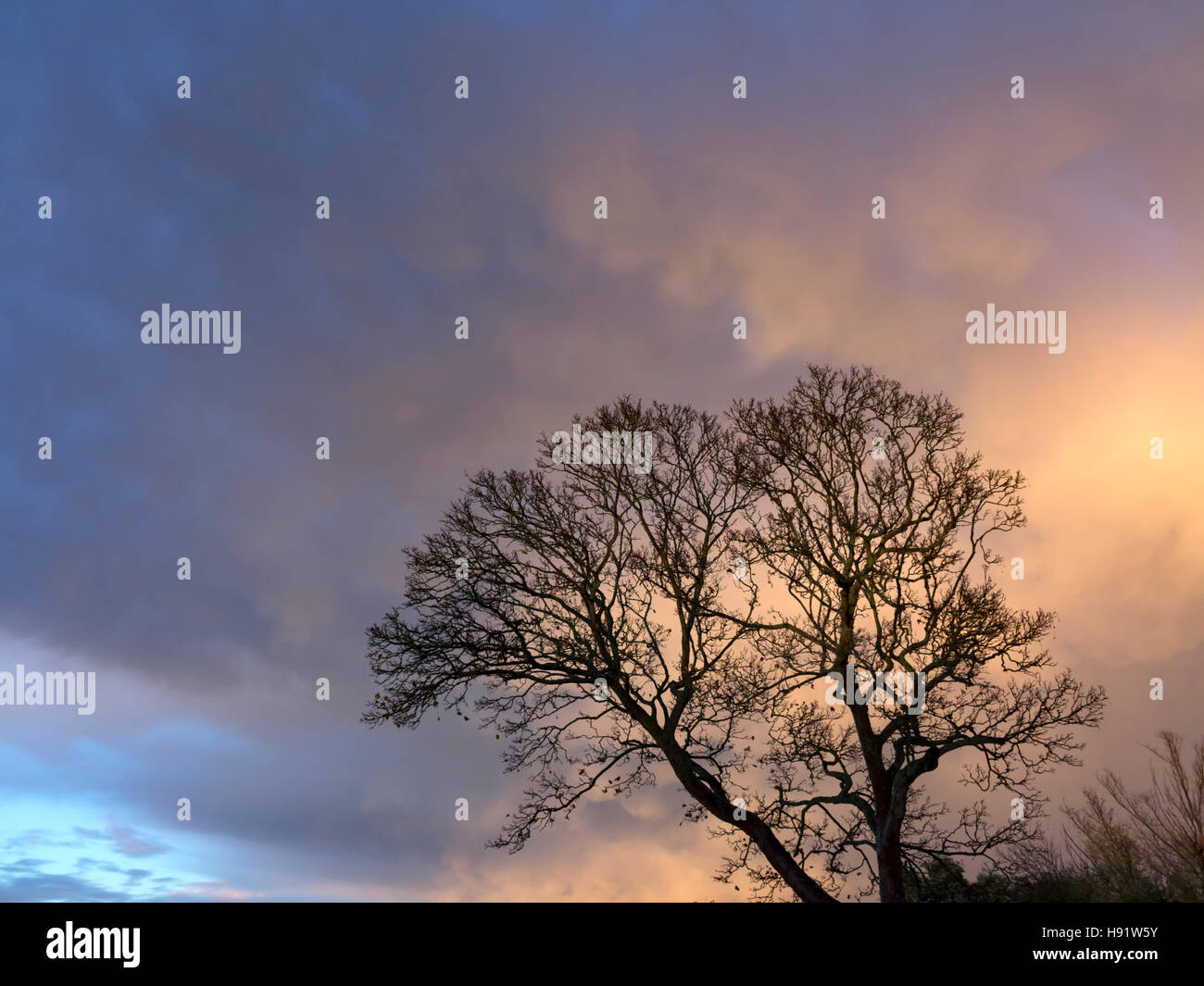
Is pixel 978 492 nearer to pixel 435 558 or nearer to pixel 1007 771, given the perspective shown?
pixel 1007 771

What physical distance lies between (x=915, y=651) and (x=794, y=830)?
172 inches

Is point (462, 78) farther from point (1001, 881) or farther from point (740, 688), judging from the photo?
point (1001, 881)

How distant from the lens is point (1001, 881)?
66.7 ft

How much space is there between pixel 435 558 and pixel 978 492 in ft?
37.5

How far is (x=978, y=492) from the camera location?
1925cm

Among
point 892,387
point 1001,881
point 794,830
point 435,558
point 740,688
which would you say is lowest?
point 1001,881

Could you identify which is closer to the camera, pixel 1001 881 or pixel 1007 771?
pixel 1007 771

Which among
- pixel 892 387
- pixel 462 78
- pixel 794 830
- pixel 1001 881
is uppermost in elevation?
pixel 462 78
